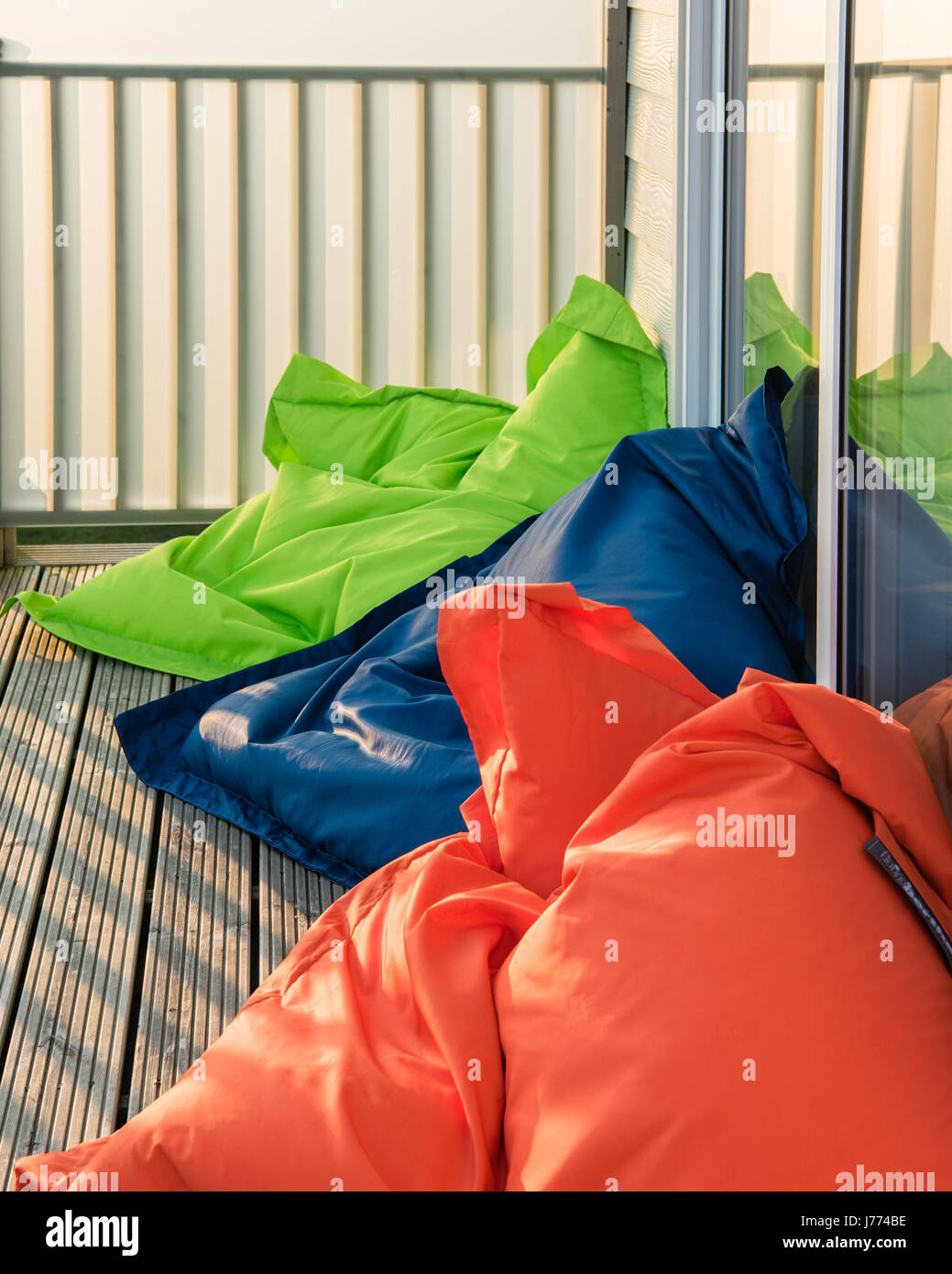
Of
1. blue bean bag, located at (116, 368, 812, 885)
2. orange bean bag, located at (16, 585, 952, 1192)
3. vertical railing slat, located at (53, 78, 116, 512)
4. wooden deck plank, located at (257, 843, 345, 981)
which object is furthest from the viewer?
vertical railing slat, located at (53, 78, 116, 512)

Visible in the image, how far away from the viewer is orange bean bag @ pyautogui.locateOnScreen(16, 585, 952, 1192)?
860 mm

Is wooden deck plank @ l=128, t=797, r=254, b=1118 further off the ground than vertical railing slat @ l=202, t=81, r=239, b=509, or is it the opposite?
vertical railing slat @ l=202, t=81, r=239, b=509

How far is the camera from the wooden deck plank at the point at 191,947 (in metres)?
1.28

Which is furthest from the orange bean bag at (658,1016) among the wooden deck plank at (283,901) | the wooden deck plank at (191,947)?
the wooden deck plank at (283,901)

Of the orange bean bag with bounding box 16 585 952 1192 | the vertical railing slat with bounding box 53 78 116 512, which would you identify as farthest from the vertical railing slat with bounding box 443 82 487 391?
the orange bean bag with bounding box 16 585 952 1192

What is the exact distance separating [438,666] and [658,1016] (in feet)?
3.21

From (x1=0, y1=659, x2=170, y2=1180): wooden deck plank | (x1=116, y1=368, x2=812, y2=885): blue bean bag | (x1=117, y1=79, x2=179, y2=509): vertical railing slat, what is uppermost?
(x1=117, y1=79, x2=179, y2=509): vertical railing slat

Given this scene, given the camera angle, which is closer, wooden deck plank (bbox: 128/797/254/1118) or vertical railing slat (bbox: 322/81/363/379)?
wooden deck plank (bbox: 128/797/254/1118)

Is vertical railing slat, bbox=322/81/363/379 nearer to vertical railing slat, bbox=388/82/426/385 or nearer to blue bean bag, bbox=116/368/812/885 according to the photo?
vertical railing slat, bbox=388/82/426/385

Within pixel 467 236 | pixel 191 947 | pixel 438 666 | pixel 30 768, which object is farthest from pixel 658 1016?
pixel 467 236

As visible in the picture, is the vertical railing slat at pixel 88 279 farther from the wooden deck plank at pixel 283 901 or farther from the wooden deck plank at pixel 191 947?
the wooden deck plank at pixel 283 901

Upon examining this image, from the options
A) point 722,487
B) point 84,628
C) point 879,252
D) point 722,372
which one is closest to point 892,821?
point 879,252

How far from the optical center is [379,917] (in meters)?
1.23
